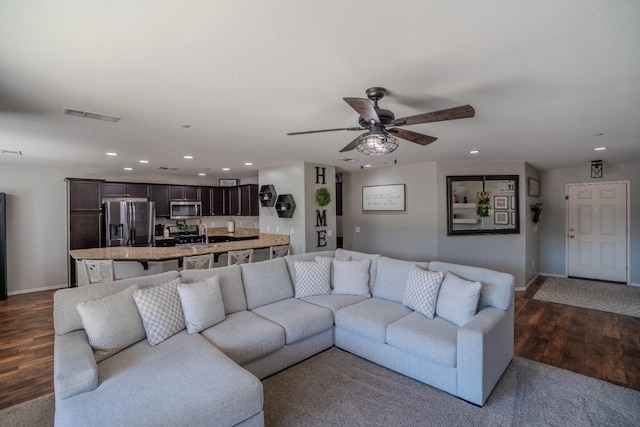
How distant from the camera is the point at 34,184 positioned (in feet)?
19.3

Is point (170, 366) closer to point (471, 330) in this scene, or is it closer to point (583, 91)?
point (471, 330)

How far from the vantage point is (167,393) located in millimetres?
1790

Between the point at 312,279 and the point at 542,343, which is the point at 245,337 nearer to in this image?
the point at 312,279

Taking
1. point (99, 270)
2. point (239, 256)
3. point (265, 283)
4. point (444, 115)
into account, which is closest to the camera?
point (444, 115)

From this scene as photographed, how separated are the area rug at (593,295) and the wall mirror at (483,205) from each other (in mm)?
1253

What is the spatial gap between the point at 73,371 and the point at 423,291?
2749mm

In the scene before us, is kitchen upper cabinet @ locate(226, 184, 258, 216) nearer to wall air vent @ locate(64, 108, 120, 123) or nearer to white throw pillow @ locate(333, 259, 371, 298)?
white throw pillow @ locate(333, 259, 371, 298)

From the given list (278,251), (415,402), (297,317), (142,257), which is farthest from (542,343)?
(142,257)

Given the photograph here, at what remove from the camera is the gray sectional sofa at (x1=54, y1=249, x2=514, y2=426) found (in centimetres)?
178

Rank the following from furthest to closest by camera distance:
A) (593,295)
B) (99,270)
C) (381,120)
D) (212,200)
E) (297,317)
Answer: (212,200)
(593,295)
(99,270)
(297,317)
(381,120)

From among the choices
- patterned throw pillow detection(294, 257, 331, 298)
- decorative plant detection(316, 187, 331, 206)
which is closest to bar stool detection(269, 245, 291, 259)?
decorative plant detection(316, 187, 331, 206)

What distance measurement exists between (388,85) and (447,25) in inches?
27.2

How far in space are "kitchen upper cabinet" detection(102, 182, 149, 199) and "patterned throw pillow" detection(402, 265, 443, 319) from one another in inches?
252

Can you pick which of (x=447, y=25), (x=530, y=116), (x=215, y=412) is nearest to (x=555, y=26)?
(x=447, y=25)
